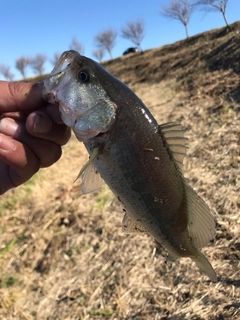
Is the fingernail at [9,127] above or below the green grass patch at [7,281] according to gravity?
above

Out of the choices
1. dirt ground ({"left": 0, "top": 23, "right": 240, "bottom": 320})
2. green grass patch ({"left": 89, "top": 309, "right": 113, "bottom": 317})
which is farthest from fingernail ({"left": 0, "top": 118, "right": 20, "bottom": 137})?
green grass patch ({"left": 89, "top": 309, "right": 113, "bottom": 317})

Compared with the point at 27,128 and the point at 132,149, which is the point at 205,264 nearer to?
the point at 132,149

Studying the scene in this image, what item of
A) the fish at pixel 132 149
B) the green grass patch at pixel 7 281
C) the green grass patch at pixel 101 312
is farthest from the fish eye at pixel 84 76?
the green grass patch at pixel 7 281

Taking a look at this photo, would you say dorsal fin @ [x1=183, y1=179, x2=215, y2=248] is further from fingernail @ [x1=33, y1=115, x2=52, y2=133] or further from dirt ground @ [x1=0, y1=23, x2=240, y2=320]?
dirt ground @ [x1=0, y1=23, x2=240, y2=320]

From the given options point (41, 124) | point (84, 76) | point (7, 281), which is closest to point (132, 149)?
point (84, 76)

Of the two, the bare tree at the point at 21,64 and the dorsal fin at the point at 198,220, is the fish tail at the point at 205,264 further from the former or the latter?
the bare tree at the point at 21,64

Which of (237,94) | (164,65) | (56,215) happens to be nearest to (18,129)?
(56,215)

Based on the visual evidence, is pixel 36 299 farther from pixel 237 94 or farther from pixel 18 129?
pixel 237 94
